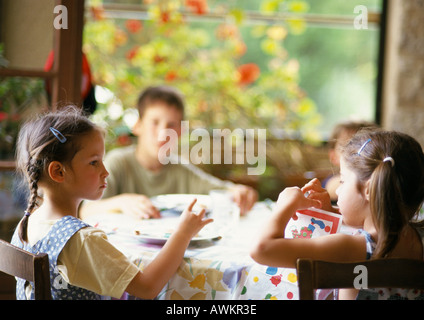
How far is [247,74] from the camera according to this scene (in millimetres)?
3404

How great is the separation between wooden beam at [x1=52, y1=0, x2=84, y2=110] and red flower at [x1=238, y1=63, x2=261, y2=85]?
160 cm

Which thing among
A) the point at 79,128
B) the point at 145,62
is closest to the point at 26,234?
the point at 79,128

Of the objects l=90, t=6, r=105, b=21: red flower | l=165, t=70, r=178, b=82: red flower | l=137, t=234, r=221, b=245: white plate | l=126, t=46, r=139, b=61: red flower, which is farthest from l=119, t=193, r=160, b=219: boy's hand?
l=90, t=6, r=105, b=21: red flower

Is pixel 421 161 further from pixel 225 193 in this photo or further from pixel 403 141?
pixel 225 193

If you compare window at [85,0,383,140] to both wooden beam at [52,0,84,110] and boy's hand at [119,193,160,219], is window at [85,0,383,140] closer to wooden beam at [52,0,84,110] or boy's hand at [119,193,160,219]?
wooden beam at [52,0,84,110]

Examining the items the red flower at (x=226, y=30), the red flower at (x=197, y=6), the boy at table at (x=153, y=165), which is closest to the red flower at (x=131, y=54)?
the red flower at (x=197, y=6)

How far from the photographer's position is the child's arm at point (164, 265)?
1122mm

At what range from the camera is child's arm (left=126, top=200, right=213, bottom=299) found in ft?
3.68

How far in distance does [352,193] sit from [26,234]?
0.76 metres

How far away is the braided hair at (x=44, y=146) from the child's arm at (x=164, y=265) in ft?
1.02

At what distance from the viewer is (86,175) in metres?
1.26

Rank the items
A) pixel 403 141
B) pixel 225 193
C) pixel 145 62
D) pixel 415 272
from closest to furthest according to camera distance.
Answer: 1. pixel 415 272
2. pixel 403 141
3. pixel 225 193
4. pixel 145 62
